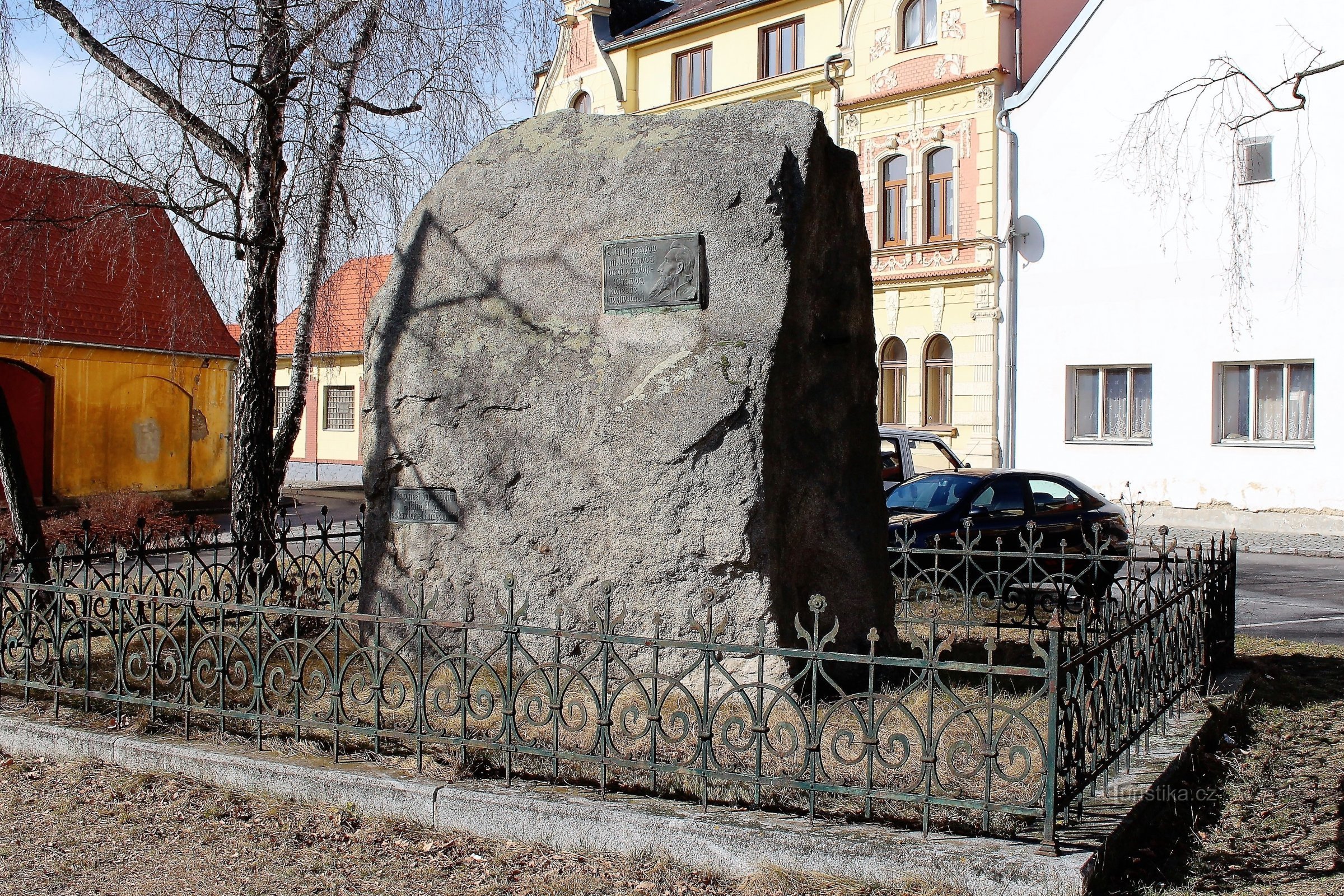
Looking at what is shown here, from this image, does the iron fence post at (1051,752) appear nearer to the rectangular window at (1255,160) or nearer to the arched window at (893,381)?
the rectangular window at (1255,160)

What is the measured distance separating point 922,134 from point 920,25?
2.03 metres

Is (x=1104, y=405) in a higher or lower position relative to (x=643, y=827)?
higher

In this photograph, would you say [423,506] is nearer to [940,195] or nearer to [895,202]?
[940,195]

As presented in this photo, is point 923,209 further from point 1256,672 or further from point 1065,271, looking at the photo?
point 1256,672

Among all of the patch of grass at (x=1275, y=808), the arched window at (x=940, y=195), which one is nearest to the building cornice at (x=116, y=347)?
the arched window at (x=940, y=195)

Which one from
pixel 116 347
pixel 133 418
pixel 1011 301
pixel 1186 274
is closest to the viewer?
pixel 116 347

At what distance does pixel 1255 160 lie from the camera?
56.1 ft

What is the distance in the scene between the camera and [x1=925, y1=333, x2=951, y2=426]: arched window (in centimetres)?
2109

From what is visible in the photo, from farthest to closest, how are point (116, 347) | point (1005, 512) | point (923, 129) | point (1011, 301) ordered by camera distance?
1. point (923, 129)
2. point (1011, 301)
3. point (116, 347)
4. point (1005, 512)

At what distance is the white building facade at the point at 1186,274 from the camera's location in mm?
16641

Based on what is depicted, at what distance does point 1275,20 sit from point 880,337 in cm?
812

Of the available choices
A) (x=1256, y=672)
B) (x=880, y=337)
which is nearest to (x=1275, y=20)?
(x=880, y=337)

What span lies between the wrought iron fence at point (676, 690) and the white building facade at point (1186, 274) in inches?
466

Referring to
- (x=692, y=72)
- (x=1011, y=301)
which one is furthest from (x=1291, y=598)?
(x=692, y=72)
